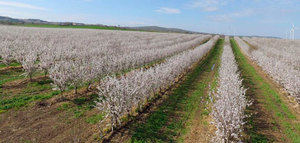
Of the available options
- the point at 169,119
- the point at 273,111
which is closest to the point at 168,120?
the point at 169,119

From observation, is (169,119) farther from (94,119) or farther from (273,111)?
(273,111)

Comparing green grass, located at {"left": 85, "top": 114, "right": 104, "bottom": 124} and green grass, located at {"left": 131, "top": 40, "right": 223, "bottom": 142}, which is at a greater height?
green grass, located at {"left": 131, "top": 40, "right": 223, "bottom": 142}

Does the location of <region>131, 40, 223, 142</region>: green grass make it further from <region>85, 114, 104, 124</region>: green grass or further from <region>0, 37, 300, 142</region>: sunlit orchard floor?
<region>85, 114, 104, 124</region>: green grass

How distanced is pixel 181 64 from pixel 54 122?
52.1ft

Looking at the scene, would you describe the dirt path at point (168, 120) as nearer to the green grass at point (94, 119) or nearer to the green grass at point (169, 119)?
the green grass at point (169, 119)

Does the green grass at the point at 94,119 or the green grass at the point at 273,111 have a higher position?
the green grass at the point at 273,111

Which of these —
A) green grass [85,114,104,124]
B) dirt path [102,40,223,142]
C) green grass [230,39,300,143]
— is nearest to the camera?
dirt path [102,40,223,142]

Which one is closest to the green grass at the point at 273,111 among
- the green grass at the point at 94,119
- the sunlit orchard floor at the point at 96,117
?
the sunlit orchard floor at the point at 96,117

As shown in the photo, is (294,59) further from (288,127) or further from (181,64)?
(288,127)

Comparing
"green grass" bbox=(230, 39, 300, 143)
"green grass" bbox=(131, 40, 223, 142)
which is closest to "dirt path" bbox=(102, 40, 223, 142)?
"green grass" bbox=(131, 40, 223, 142)

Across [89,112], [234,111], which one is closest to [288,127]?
[234,111]

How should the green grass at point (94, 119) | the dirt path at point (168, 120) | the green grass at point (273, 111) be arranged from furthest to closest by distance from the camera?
the green grass at point (94, 119), the green grass at point (273, 111), the dirt path at point (168, 120)

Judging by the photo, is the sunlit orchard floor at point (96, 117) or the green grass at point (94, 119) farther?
the green grass at point (94, 119)

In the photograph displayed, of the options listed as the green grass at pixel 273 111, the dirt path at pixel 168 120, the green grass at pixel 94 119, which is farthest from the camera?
the green grass at pixel 94 119
